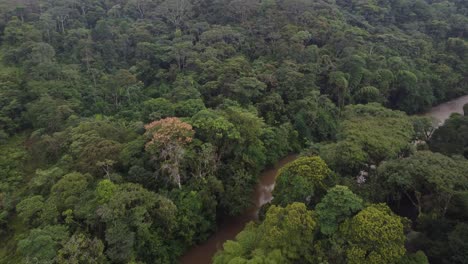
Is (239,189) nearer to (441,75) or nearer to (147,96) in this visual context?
(147,96)

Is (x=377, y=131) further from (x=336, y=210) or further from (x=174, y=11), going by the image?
(x=174, y=11)

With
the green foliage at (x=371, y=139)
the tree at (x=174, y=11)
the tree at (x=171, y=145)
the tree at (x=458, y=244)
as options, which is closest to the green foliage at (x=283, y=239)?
the tree at (x=458, y=244)

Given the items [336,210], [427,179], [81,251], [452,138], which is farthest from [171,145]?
[452,138]

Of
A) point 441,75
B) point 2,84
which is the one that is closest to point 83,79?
point 2,84

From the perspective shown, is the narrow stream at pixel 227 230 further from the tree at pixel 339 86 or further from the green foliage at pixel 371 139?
the tree at pixel 339 86

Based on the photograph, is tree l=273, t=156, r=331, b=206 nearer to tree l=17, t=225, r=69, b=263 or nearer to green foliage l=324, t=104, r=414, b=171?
green foliage l=324, t=104, r=414, b=171

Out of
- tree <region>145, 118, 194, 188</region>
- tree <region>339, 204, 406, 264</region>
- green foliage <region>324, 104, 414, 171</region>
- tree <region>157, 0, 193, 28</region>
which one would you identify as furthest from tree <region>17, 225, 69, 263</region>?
tree <region>157, 0, 193, 28</region>
